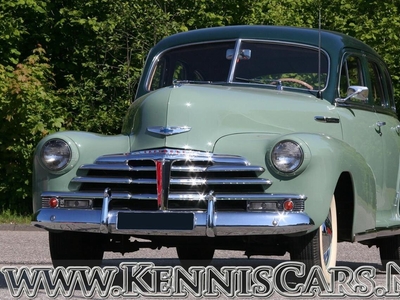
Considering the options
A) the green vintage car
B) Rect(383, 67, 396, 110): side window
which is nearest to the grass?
Rect(383, 67, 396, 110): side window

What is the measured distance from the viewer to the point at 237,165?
685 centimetres

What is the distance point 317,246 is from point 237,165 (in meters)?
0.73

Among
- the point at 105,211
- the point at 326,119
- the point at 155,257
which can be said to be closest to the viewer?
the point at 105,211

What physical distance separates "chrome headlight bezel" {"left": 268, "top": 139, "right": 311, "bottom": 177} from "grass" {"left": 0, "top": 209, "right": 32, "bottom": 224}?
9556 mm

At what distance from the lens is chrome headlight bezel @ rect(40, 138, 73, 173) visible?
7.21m

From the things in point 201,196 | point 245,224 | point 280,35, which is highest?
point 280,35

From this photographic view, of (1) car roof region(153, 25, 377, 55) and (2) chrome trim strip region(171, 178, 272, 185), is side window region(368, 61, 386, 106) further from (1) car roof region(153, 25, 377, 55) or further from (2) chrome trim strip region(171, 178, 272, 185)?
(2) chrome trim strip region(171, 178, 272, 185)

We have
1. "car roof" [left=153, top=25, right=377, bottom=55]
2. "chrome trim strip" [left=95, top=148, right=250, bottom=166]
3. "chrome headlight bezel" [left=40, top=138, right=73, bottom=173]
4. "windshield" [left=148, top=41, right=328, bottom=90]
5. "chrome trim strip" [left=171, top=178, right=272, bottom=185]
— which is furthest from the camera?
"car roof" [left=153, top=25, right=377, bottom=55]

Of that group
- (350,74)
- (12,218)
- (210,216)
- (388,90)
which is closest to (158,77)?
(350,74)

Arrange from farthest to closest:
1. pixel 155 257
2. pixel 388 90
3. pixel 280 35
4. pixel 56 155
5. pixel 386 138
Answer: pixel 155 257
pixel 388 90
pixel 386 138
pixel 280 35
pixel 56 155

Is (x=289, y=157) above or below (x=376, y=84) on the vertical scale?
below

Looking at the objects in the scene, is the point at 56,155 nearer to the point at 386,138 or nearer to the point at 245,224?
the point at 245,224

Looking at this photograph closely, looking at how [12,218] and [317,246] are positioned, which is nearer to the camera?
[317,246]

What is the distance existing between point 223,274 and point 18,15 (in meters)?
12.8
